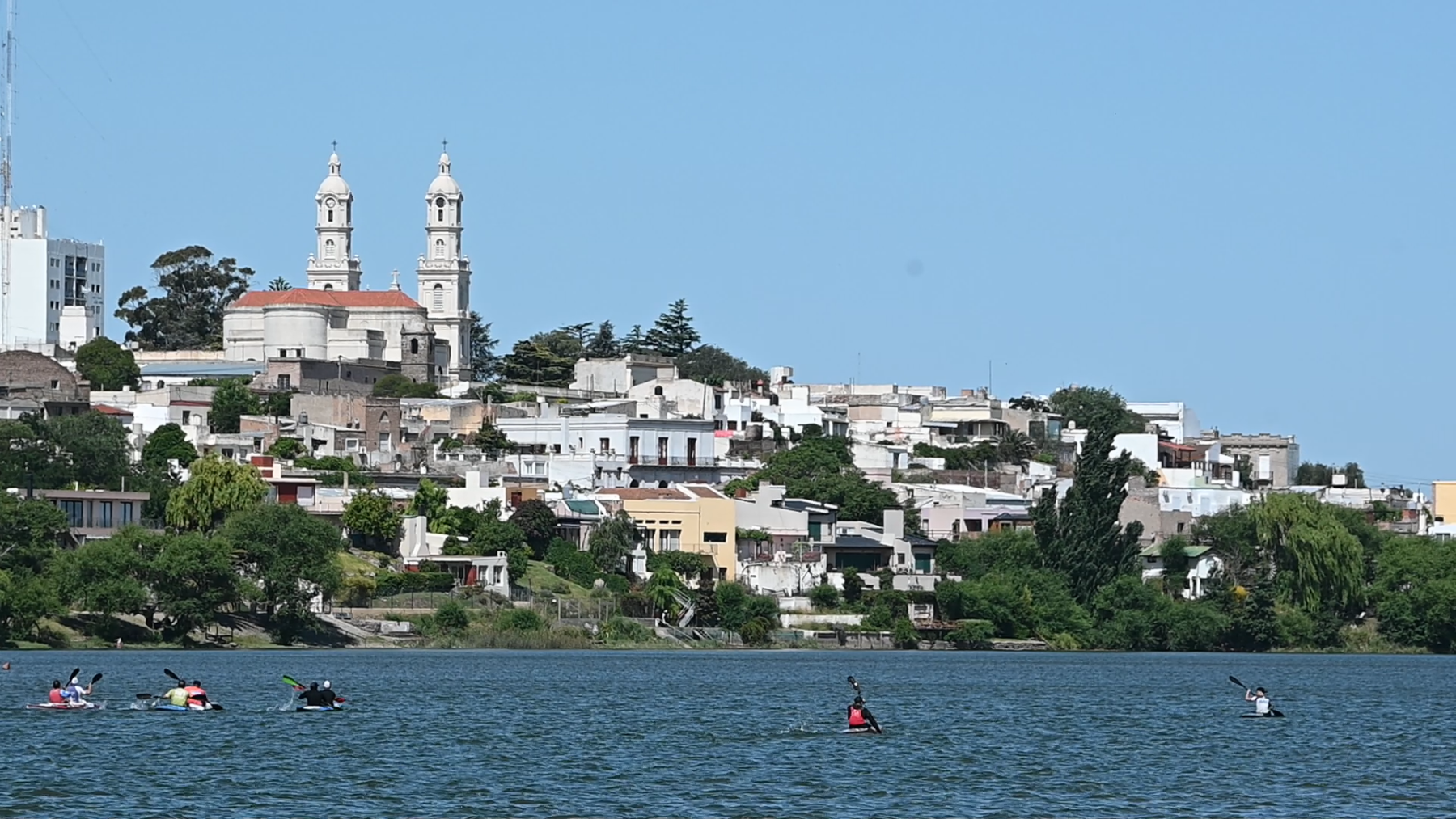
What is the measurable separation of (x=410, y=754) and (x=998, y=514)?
69.1m

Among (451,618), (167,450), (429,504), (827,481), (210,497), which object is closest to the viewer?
(451,618)

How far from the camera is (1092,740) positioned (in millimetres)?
55250

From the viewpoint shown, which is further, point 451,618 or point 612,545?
point 612,545

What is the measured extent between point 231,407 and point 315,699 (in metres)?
72.7

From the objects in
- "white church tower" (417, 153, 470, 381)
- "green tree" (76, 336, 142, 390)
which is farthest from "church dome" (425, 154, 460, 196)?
"green tree" (76, 336, 142, 390)

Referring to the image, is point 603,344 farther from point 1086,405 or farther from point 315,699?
point 315,699

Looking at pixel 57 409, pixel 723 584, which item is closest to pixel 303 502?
pixel 723 584

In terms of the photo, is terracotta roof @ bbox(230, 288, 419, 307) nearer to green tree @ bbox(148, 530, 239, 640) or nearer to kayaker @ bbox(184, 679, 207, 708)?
green tree @ bbox(148, 530, 239, 640)

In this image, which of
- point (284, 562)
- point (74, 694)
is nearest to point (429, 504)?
point (284, 562)

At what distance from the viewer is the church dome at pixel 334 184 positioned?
17775 centimetres

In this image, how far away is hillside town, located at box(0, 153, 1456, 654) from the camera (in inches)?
3942

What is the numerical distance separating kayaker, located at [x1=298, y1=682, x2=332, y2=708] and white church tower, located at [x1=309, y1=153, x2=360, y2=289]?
4730 inches

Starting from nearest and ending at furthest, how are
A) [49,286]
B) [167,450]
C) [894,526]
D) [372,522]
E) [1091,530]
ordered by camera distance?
[1091,530], [372,522], [894,526], [167,450], [49,286]

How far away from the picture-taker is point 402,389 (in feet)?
466
